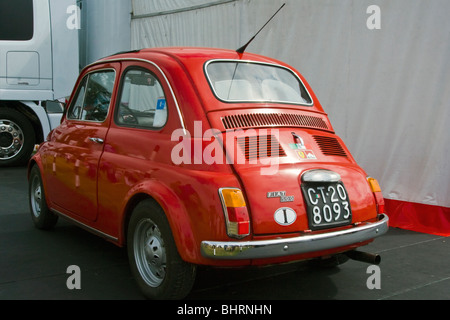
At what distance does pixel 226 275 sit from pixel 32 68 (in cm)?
697

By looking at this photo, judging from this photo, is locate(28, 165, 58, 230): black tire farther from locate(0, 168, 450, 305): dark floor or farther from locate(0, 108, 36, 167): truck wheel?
locate(0, 108, 36, 167): truck wheel

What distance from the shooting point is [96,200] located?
160 inches

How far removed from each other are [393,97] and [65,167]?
3.88 metres

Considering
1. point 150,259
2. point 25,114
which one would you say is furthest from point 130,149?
point 25,114

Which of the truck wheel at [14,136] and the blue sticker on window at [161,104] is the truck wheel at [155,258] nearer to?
the blue sticker on window at [161,104]

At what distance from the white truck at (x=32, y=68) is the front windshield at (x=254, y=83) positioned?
6.05 metres

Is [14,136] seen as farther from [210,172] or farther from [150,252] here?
[210,172]

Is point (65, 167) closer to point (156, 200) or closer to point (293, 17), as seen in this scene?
point (156, 200)

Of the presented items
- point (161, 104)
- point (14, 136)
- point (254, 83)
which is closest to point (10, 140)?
point (14, 136)

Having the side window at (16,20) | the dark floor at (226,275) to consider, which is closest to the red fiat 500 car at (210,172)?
the dark floor at (226,275)

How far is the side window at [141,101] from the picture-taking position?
147 inches

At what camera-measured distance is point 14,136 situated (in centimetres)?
940

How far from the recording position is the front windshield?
3775 mm

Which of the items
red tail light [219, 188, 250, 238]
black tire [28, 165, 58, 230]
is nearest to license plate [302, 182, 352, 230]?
red tail light [219, 188, 250, 238]
